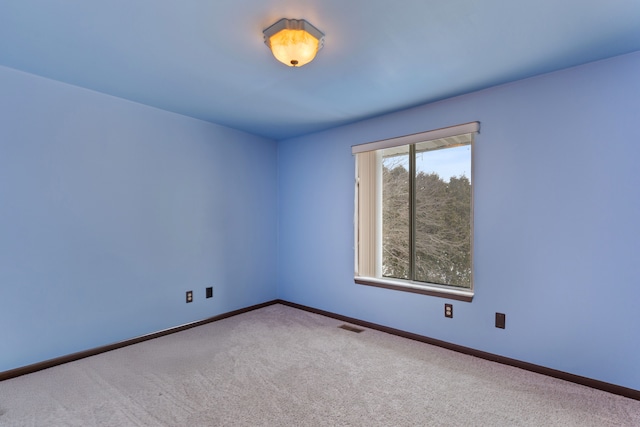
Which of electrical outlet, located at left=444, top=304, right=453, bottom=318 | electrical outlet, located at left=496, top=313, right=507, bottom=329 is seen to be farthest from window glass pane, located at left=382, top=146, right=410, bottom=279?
electrical outlet, located at left=496, top=313, right=507, bottom=329

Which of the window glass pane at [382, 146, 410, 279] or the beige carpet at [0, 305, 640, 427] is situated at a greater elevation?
the window glass pane at [382, 146, 410, 279]

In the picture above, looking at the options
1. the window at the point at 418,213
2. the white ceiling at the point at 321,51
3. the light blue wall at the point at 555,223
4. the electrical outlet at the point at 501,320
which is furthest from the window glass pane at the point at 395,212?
the electrical outlet at the point at 501,320

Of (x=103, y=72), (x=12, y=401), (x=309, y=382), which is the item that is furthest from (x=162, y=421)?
(x=103, y=72)

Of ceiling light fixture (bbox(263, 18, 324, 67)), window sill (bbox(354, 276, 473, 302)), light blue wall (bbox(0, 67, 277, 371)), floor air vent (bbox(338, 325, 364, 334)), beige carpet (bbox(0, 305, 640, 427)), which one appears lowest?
floor air vent (bbox(338, 325, 364, 334))

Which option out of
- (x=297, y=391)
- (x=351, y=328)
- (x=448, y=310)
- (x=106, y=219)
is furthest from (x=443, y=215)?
(x=106, y=219)

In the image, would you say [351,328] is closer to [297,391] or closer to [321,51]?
Answer: [297,391]

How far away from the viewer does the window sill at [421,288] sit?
2664 millimetres

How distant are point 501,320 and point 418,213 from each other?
48.4 inches

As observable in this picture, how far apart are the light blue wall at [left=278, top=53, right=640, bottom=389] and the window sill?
0.07m

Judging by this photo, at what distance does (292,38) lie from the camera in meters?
1.67

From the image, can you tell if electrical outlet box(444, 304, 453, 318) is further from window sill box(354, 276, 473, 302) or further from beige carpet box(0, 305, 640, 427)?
beige carpet box(0, 305, 640, 427)

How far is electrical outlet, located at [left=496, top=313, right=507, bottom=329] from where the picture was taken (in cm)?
244

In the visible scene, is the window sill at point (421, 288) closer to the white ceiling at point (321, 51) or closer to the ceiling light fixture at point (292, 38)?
the white ceiling at point (321, 51)

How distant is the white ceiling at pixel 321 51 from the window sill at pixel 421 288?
1722 mm
